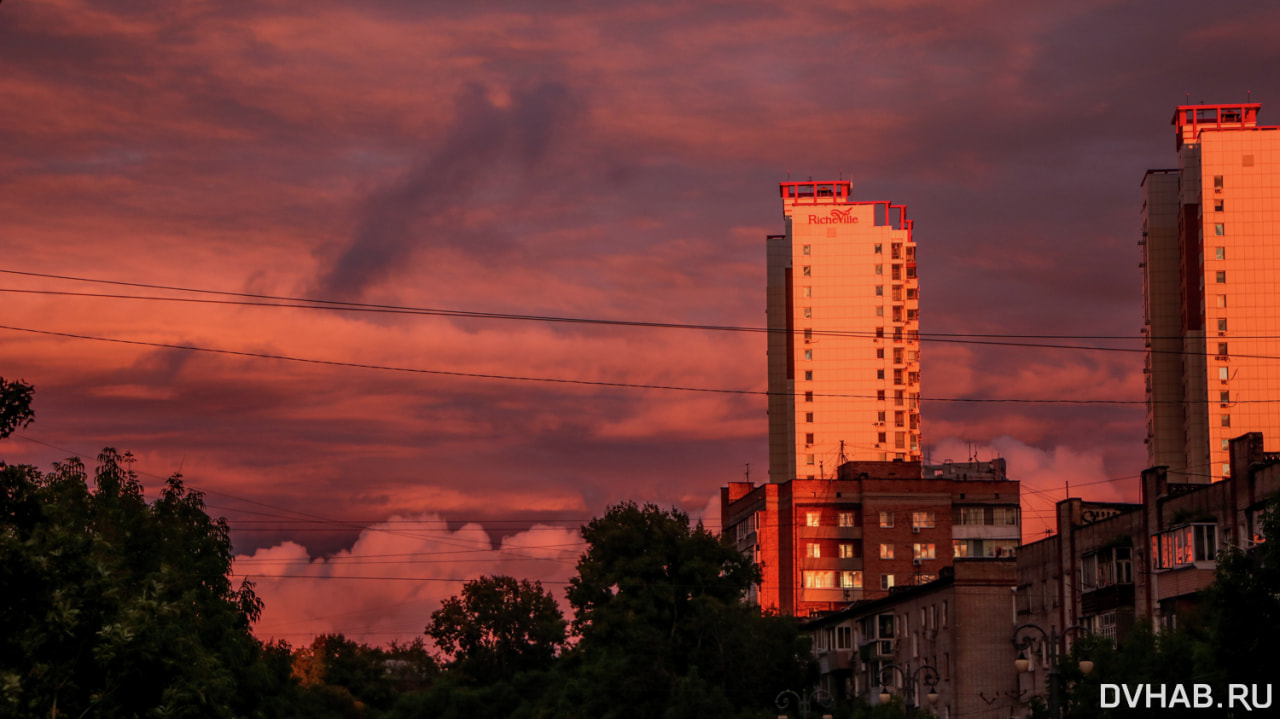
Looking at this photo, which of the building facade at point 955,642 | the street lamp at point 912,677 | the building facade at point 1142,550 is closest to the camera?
the building facade at point 1142,550

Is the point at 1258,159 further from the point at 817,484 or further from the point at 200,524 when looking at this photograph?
the point at 200,524

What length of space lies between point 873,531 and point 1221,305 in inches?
1869

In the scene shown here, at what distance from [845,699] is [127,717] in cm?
9193

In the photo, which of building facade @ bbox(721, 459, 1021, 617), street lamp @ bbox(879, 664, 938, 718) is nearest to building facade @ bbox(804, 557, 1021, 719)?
street lamp @ bbox(879, 664, 938, 718)

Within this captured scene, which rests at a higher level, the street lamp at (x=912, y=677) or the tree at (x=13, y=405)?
the tree at (x=13, y=405)

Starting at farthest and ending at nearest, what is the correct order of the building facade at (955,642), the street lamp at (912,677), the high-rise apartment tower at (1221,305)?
the high-rise apartment tower at (1221,305) → the building facade at (955,642) → the street lamp at (912,677)

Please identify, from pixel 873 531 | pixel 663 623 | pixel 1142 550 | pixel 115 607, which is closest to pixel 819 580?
pixel 873 531

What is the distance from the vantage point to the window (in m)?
187

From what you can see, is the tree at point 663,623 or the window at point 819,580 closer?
the tree at point 663,623

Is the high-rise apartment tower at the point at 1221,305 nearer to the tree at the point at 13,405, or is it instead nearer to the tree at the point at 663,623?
the tree at the point at 663,623

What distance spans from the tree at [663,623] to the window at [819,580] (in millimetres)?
65973

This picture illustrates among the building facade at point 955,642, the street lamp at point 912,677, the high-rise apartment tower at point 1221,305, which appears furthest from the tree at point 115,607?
the high-rise apartment tower at point 1221,305

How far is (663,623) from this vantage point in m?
114

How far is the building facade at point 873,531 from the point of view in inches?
7234
